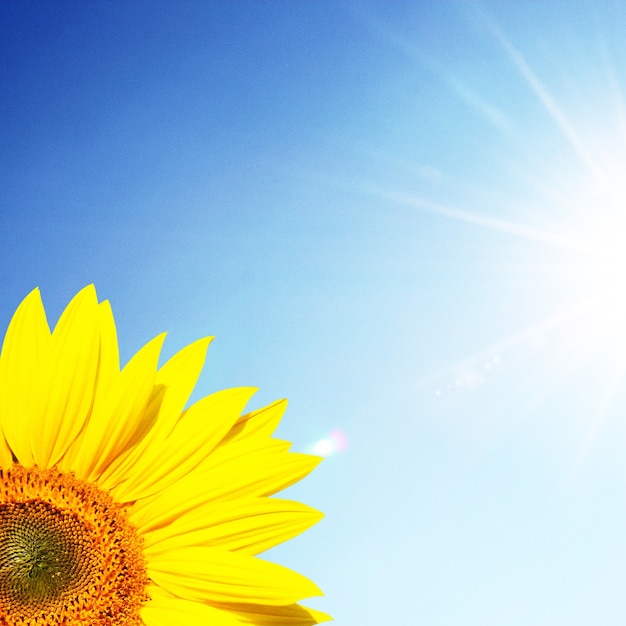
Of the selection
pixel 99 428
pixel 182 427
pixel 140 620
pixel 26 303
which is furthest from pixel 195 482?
pixel 26 303

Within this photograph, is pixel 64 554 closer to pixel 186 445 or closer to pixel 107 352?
pixel 186 445

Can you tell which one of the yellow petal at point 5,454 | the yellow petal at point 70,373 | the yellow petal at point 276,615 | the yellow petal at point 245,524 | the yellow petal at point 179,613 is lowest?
the yellow petal at point 179,613

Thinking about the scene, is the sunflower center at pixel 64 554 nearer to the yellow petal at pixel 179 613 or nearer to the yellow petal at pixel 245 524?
the yellow petal at pixel 179 613

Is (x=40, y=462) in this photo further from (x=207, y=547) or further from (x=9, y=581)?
(x=207, y=547)

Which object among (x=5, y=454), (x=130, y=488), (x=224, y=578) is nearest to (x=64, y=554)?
(x=130, y=488)

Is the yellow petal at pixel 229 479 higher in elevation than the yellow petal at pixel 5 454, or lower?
higher

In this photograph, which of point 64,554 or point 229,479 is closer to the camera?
point 229,479

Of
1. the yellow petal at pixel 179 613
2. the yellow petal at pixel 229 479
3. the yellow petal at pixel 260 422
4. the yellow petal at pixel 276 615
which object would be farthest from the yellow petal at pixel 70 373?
the yellow petal at pixel 276 615

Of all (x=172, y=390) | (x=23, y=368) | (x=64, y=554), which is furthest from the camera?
(x=64, y=554)
